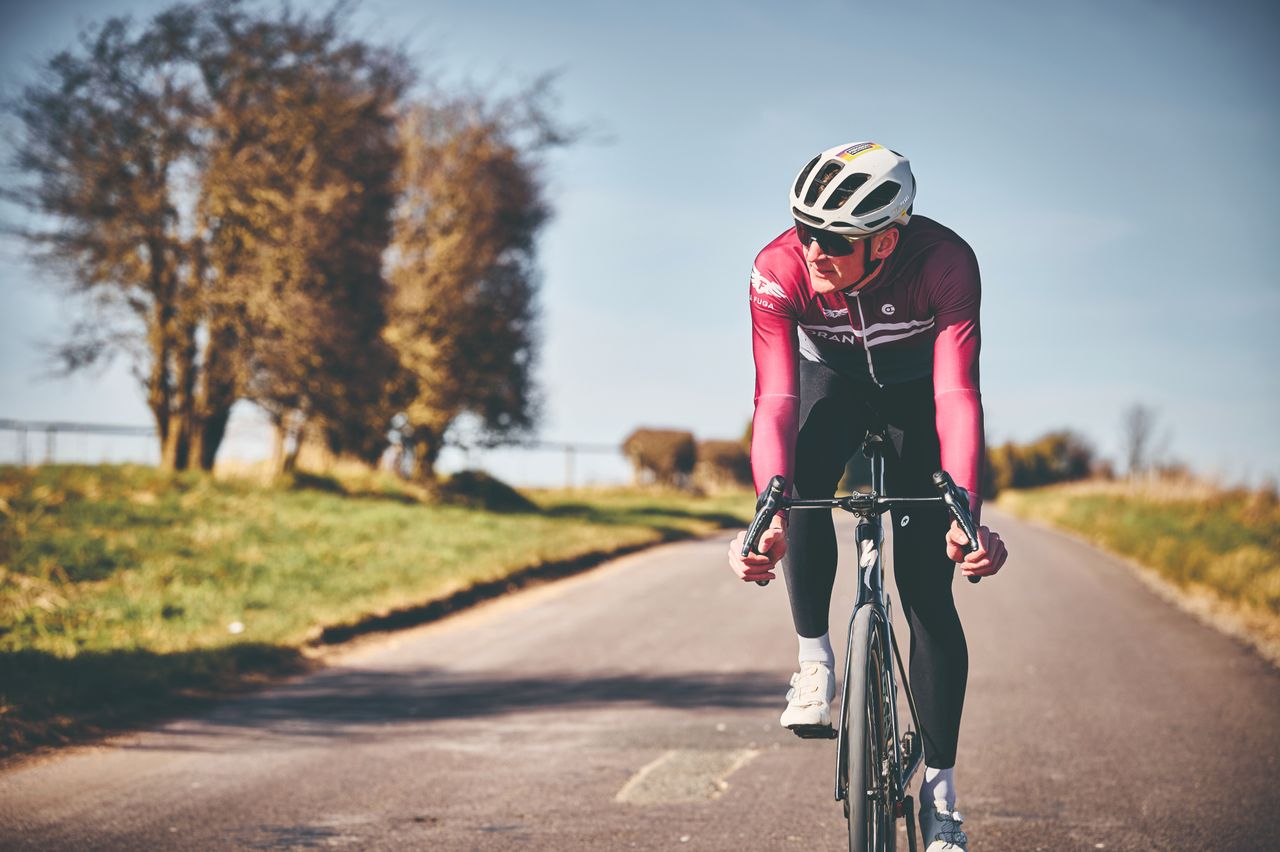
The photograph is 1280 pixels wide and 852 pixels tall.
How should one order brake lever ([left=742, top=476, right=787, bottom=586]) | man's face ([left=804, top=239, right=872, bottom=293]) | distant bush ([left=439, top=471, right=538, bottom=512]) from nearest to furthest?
brake lever ([left=742, top=476, right=787, bottom=586]) → man's face ([left=804, top=239, right=872, bottom=293]) → distant bush ([left=439, top=471, right=538, bottom=512])

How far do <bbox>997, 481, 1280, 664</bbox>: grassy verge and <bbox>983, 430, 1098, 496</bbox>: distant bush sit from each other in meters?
34.6

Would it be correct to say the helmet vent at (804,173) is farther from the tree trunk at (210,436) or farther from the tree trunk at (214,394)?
the tree trunk at (210,436)

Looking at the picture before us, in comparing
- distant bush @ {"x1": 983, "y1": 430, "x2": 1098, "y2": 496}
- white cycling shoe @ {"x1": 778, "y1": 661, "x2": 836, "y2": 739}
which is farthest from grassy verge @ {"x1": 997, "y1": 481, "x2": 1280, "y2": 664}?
distant bush @ {"x1": 983, "y1": 430, "x2": 1098, "y2": 496}

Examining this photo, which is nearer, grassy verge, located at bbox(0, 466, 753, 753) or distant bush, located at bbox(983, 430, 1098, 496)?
grassy verge, located at bbox(0, 466, 753, 753)

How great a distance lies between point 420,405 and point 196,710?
16591mm

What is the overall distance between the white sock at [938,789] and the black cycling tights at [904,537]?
3cm

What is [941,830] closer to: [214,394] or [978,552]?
[978,552]

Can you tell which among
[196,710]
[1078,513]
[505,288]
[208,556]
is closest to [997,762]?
[196,710]

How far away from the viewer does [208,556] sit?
12.7 meters

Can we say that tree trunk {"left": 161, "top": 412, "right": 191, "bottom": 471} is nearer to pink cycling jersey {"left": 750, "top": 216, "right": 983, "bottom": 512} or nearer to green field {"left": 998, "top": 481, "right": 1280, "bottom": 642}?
green field {"left": 998, "top": 481, "right": 1280, "bottom": 642}

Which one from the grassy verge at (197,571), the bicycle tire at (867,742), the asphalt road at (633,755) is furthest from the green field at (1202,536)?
the bicycle tire at (867,742)

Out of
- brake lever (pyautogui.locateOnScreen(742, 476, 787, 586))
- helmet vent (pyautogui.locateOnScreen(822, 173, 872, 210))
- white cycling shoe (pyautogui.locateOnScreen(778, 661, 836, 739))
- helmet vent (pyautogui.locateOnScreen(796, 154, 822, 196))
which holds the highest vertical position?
helmet vent (pyautogui.locateOnScreen(796, 154, 822, 196))

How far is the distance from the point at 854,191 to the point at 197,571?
10381 millimetres

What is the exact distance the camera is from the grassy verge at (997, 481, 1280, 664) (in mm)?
12172
